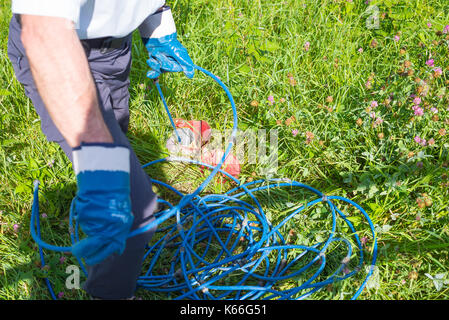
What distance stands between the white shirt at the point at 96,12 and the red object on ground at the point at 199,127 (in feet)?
3.18

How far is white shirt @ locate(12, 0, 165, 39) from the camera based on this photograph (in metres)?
1.25

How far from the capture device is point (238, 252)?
2379mm

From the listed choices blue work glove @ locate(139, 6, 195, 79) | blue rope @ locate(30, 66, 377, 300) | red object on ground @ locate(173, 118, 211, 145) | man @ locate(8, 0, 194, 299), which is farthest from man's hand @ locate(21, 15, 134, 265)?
red object on ground @ locate(173, 118, 211, 145)

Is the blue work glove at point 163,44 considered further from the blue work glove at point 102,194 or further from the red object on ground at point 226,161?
the blue work glove at point 102,194

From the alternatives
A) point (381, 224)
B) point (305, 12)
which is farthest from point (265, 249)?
point (305, 12)

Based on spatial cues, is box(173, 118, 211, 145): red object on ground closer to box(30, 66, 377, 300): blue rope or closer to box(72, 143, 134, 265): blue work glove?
box(30, 66, 377, 300): blue rope

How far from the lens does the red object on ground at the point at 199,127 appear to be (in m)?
2.78

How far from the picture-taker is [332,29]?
2.95m

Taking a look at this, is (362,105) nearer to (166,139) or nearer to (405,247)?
(405,247)

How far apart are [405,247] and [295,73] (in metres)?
1.33

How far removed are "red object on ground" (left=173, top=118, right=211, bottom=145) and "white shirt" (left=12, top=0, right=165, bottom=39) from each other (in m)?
0.97

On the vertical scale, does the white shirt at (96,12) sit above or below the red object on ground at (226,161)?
above

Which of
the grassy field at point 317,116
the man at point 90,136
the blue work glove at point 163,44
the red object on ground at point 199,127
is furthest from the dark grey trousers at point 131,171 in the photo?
the red object on ground at point 199,127

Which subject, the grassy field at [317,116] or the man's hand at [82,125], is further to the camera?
the grassy field at [317,116]
